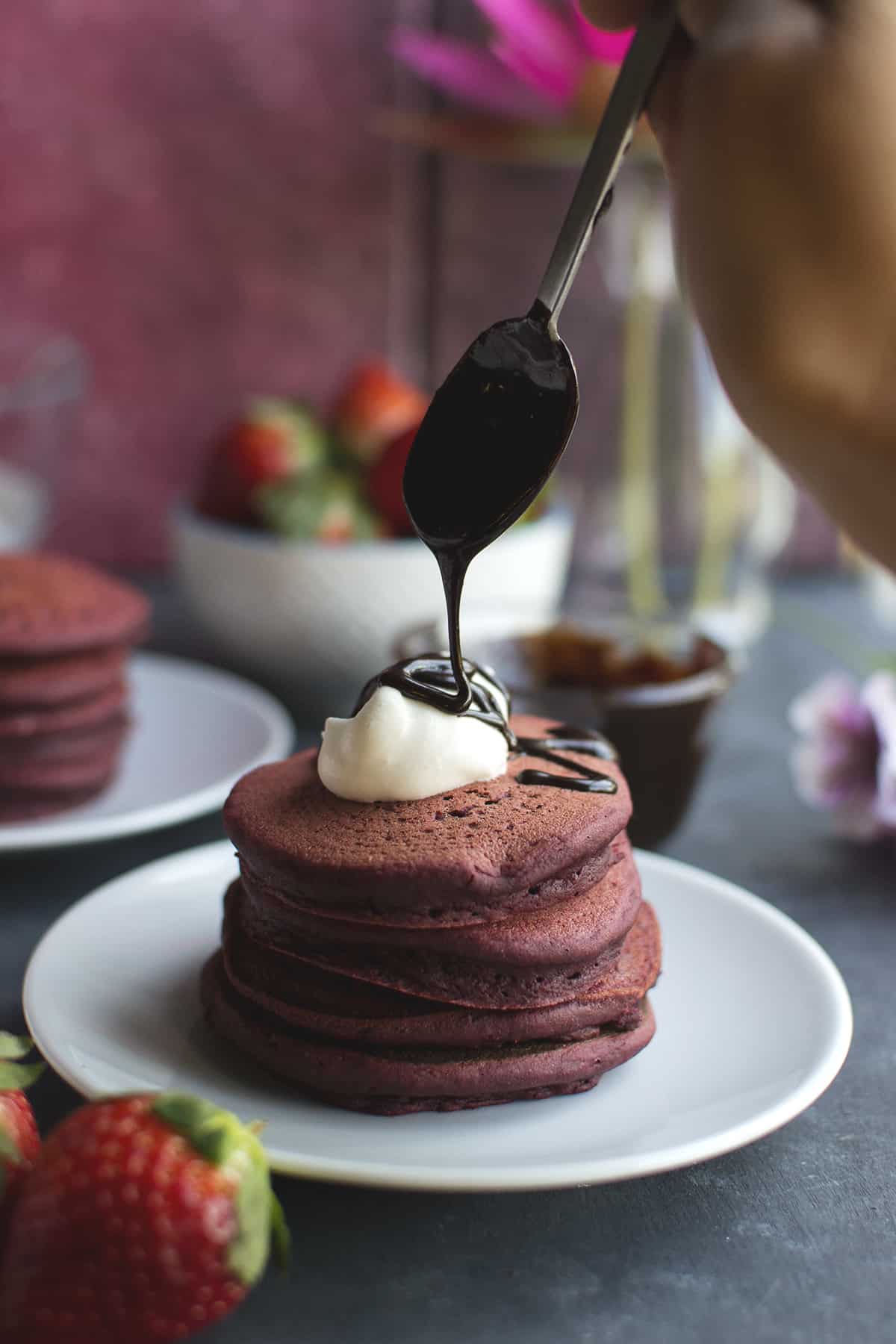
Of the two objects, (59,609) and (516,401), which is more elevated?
(516,401)

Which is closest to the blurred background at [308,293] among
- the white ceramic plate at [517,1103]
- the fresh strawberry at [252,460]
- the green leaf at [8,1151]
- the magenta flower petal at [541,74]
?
the fresh strawberry at [252,460]

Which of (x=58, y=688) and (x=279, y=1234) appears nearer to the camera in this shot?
(x=279, y=1234)

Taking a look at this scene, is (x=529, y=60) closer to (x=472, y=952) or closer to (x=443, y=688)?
(x=443, y=688)

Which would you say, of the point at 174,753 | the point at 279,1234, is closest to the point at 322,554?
the point at 174,753

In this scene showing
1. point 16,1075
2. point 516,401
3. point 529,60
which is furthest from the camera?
point 529,60

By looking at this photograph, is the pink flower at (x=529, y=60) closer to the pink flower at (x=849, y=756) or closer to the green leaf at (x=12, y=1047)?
the pink flower at (x=849, y=756)

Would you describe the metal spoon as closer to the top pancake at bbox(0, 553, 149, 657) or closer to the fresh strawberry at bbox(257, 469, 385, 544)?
the top pancake at bbox(0, 553, 149, 657)

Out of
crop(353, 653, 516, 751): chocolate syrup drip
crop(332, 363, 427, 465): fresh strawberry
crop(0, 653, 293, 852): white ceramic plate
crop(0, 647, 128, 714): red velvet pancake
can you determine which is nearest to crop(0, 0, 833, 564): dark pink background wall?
crop(332, 363, 427, 465): fresh strawberry

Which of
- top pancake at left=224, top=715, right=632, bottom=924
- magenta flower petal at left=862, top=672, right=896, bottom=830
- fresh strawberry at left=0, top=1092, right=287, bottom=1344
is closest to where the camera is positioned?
fresh strawberry at left=0, top=1092, right=287, bottom=1344

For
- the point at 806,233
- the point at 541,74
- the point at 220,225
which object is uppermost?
the point at 541,74

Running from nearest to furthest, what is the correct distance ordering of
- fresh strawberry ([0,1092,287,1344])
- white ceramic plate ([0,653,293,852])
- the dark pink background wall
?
1. fresh strawberry ([0,1092,287,1344])
2. white ceramic plate ([0,653,293,852])
3. the dark pink background wall
